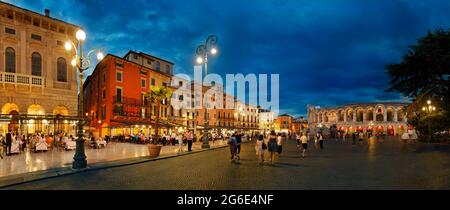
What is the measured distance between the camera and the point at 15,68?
24391 millimetres

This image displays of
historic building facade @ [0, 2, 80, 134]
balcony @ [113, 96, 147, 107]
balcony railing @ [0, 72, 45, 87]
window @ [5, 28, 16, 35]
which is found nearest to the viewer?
balcony railing @ [0, 72, 45, 87]

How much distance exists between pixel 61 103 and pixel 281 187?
26660mm

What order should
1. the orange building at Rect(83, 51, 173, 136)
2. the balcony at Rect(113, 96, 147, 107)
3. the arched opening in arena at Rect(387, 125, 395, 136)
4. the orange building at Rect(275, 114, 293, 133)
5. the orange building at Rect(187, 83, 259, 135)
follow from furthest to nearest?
1. the orange building at Rect(275, 114, 293, 133)
2. the arched opening in arena at Rect(387, 125, 395, 136)
3. the orange building at Rect(187, 83, 259, 135)
4. the orange building at Rect(83, 51, 173, 136)
5. the balcony at Rect(113, 96, 147, 107)

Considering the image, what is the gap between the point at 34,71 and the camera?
25.8 metres

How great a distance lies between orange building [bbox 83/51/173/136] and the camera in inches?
1422

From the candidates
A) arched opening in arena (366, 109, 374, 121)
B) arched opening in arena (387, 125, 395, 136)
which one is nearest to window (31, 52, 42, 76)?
arched opening in arena (387, 125, 395, 136)

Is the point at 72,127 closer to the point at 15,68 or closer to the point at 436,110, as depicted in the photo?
the point at 15,68

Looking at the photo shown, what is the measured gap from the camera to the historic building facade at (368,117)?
86.0 metres

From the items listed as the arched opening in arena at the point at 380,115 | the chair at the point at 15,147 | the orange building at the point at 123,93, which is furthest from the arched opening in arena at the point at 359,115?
the chair at the point at 15,147

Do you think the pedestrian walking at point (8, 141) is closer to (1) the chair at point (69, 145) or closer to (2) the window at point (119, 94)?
(1) the chair at point (69, 145)

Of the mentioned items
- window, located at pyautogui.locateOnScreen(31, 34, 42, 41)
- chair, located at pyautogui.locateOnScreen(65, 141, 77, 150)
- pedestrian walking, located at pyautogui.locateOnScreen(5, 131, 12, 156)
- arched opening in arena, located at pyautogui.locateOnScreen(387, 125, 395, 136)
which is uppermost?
window, located at pyautogui.locateOnScreen(31, 34, 42, 41)

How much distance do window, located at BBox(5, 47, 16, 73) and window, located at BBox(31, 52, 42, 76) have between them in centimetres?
148

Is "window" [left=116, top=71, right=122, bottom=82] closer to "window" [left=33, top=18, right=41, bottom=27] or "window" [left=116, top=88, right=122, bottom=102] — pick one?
"window" [left=116, top=88, right=122, bottom=102]

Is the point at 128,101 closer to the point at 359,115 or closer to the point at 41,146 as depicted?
the point at 41,146
